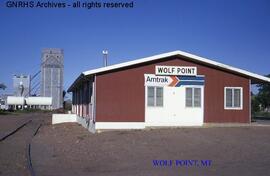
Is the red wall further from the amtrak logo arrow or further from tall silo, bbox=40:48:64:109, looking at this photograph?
tall silo, bbox=40:48:64:109

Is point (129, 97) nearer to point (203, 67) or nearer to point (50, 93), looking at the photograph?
point (203, 67)

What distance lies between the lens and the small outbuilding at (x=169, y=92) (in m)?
22.7

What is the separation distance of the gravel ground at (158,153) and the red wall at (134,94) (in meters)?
1.38

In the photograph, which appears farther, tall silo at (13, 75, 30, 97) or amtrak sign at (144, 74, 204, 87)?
tall silo at (13, 75, 30, 97)

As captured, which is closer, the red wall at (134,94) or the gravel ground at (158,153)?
the gravel ground at (158,153)

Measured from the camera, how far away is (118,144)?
1716 cm

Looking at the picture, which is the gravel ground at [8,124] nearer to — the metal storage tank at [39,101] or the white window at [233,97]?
the white window at [233,97]

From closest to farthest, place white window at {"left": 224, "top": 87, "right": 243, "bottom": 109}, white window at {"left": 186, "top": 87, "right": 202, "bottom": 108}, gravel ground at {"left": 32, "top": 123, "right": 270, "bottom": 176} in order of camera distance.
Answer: gravel ground at {"left": 32, "top": 123, "right": 270, "bottom": 176} → white window at {"left": 186, "top": 87, "right": 202, "bottom": 108} → white window at {"left": 224, "top": 87, "right": 243, "bottom": 109}

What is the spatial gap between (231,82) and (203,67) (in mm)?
1877

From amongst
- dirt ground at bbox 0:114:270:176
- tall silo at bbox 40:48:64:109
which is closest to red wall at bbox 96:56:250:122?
dirt ground at bbox 0:114:270:176

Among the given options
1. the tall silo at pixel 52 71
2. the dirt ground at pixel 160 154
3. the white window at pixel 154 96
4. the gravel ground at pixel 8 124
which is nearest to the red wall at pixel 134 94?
the white window at pixel 154 96

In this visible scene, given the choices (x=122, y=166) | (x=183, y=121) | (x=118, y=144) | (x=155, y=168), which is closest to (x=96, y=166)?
(x=122, y=166)

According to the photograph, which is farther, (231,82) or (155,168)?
(231,82)

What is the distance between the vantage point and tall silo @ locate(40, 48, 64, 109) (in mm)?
112875
